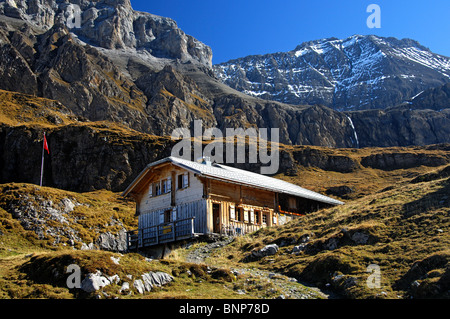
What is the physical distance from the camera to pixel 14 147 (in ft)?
299

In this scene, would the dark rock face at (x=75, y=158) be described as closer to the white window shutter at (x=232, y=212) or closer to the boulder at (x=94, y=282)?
the white window shutter at (x=232, y=212)

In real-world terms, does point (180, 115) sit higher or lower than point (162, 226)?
higher

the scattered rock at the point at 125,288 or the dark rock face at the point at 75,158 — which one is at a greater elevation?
the dark rock face at the point at 75,158

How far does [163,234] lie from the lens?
31828 millimetres

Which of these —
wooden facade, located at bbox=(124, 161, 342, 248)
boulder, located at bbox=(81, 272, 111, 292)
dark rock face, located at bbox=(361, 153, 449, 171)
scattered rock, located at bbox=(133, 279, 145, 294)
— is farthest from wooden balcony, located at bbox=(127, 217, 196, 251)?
dark rock face, located at bbox=(361, 153, 449, 171)

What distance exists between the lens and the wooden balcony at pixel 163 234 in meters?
30.7

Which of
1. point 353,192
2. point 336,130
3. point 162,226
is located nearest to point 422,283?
point 162,226

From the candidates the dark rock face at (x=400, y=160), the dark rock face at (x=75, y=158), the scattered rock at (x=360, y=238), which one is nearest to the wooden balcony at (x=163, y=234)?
the scattered rock at (x=360, y=238)

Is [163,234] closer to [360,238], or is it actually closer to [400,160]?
[360,238]

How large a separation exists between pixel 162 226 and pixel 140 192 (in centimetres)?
661

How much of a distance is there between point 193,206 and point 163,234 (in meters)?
3.22

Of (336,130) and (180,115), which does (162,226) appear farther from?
(336,130)

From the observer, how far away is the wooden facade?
32188 millimetres

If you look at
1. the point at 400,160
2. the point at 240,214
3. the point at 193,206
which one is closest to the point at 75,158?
the point at 193,206
